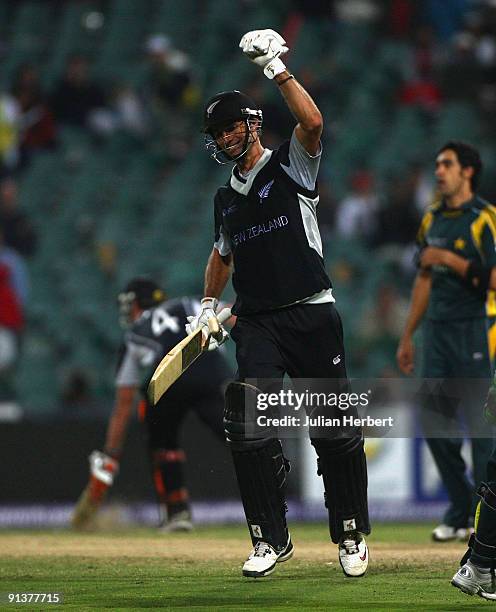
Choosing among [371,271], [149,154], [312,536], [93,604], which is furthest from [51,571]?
[149,154]

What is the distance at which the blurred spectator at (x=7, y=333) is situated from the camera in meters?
14.6

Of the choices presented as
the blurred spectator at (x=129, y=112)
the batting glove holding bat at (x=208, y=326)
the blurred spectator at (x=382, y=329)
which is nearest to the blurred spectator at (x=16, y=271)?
the blurred spectator at (x=129, y=112)

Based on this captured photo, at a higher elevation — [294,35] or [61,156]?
[294,35]

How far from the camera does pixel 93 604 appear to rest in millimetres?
5875

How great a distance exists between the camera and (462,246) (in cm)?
887

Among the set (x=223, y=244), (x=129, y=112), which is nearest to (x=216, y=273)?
(x=223, y=244)

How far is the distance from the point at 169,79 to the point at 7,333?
12.6 ft

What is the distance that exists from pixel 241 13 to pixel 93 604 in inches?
497

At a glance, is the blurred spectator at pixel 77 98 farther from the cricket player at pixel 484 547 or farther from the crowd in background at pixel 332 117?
the cricket player at pixel 484 547

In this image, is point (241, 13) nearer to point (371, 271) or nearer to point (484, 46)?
point (484, 46)

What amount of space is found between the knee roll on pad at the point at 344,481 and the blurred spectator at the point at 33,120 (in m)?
11.1

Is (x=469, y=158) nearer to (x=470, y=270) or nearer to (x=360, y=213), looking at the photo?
(x=470, y=270)

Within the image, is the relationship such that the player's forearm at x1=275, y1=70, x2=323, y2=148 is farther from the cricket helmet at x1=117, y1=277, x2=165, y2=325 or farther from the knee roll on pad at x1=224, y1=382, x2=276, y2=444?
the cricket helmet at x1=117, y1=277, x2=165, y2=325

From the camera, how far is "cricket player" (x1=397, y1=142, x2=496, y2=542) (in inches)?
347
